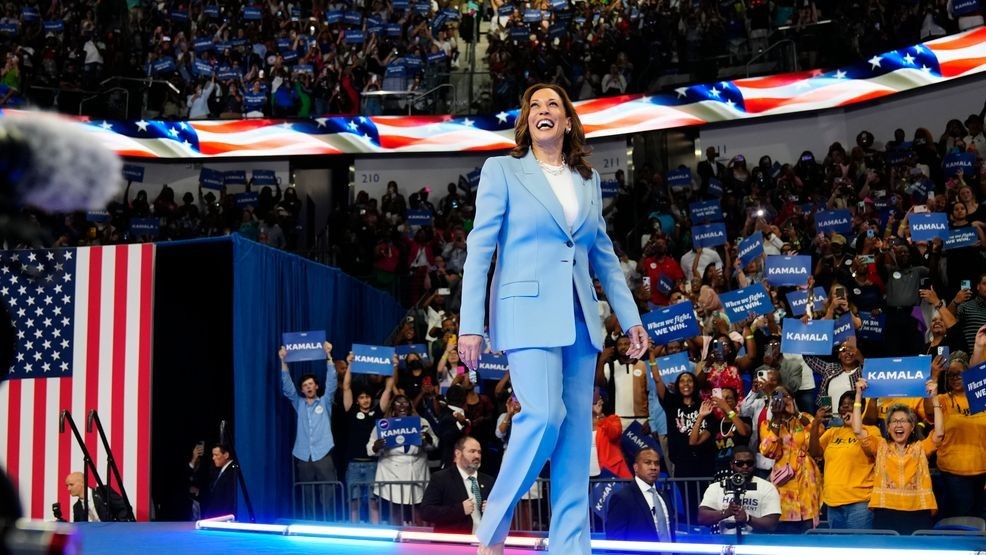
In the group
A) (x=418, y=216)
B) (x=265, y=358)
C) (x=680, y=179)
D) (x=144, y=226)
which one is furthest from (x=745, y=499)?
(x=144, y=226)

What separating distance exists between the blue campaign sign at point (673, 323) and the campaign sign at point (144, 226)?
1078 cm

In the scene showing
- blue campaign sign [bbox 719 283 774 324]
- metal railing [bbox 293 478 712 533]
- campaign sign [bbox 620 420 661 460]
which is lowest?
metal railing [bbox 293 478 712 533]

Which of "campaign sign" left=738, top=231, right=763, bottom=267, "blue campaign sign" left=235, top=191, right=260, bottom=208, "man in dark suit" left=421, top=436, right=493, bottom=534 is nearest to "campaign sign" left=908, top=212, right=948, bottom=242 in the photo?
"campaign sign" left=738, top=231, right=763, bottom=267

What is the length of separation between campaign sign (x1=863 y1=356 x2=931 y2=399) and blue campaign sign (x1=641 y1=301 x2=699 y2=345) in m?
2.17

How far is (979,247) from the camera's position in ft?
35.9

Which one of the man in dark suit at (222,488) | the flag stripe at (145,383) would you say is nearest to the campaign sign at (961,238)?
the man in dark suit at (222,488)

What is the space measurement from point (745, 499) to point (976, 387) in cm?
170

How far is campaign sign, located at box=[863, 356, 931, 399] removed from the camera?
7621 mm

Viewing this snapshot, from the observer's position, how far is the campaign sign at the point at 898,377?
25.0 feet

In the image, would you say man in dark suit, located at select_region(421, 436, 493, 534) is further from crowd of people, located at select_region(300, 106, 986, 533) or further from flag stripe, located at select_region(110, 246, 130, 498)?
flag stripe, located at select_region(110, 246, 130, 498)

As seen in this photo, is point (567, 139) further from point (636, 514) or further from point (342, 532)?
point (636, 514)

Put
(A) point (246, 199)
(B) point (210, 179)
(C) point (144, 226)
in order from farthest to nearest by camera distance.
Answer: (B) point (210, 179)
(A) point (246, 199)
(C) point (144, 226)

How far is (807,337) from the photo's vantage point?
362 inches

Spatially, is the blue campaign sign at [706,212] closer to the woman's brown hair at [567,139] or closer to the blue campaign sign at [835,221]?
the blue campaign sign at [835,221]
